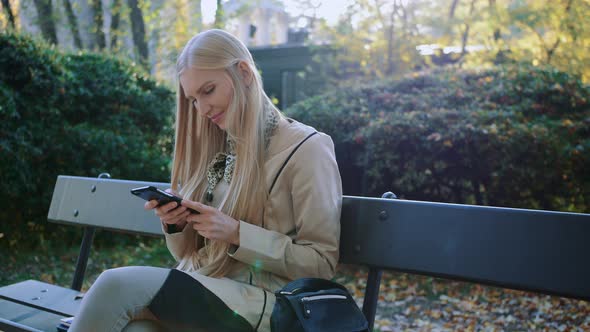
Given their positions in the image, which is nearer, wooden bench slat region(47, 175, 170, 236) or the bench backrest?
the bench backrest

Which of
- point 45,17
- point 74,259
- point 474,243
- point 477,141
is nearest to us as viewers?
point 474,243

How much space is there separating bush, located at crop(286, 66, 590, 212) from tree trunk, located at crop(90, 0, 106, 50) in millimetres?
5980

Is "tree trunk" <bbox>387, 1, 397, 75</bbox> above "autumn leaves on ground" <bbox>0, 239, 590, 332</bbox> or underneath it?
above

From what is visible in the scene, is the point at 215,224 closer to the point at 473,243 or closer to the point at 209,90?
the point at 209,90

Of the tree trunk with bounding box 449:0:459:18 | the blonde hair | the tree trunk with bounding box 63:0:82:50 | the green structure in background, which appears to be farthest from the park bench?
the green structure in background

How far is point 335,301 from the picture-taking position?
2.00 meters

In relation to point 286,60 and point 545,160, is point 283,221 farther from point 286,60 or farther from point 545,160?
point 286,60

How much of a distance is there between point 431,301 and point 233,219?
3305 millimetres

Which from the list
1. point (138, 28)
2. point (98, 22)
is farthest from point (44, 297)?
point (98, 22)

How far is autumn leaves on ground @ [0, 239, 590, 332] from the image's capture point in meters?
4.65

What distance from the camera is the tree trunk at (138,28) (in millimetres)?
10406

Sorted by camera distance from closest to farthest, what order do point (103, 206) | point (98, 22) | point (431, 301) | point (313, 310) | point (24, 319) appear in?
point (313, 310) → point (24, 319) → point (103, 206) → point (431, 301) → point (98, 22)

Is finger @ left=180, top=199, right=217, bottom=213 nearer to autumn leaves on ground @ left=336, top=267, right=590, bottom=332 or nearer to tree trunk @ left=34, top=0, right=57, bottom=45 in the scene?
autumn leaves on ground @ left=336, top=267, right=590, bottom=332

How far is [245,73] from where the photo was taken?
97.5 inches
